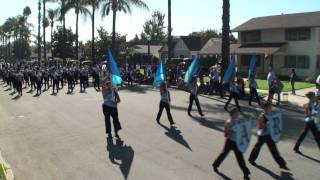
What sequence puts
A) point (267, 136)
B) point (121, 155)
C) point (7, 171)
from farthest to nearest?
point (121, 155) < point (7, 171) < point (267, 136)

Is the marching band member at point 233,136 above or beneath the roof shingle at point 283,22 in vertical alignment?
beneath

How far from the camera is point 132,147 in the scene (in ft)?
42.0

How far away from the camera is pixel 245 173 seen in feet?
30.9

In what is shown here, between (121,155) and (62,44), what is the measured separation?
2362 inches

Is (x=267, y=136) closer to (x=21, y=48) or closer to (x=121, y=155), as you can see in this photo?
(x=121, y=155)

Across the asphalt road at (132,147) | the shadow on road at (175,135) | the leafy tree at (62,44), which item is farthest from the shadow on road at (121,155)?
the leafy tree at (62,44)

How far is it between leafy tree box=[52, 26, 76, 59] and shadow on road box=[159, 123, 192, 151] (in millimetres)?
55673

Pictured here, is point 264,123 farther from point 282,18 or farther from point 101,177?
point 282,18

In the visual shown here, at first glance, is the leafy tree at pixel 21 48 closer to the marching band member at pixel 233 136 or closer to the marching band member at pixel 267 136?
the marching band member at pixel 267 136

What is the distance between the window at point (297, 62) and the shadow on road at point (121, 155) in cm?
3077

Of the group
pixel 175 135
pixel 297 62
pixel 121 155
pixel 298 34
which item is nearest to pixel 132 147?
pixel 121 155

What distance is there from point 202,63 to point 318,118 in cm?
3973

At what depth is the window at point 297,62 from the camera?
41025mm

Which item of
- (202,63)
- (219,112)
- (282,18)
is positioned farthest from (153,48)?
(219,112)
